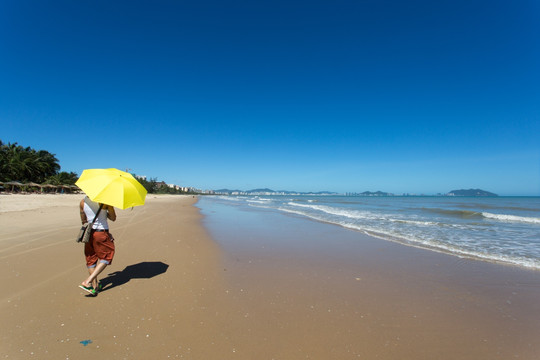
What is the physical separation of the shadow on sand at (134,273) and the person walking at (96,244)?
1.42 feet

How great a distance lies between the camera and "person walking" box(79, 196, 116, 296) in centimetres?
399

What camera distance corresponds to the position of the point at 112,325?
318 cm

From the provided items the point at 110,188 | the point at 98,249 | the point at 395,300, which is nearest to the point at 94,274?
the point at 98,249

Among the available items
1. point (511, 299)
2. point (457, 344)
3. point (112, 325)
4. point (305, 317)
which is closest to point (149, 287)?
point (112, 325)

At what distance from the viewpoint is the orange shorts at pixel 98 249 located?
4.08 metres

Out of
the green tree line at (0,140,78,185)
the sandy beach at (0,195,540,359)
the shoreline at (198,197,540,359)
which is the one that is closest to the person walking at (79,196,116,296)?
the sandy beach at (0,195,540,359)

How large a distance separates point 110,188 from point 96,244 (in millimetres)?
1051

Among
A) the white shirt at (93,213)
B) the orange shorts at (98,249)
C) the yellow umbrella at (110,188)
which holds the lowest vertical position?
the orange shorts at (98,249)

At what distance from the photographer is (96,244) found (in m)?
4.09

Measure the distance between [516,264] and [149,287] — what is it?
29.4ft

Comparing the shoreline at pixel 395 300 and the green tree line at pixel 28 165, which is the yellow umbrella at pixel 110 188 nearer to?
the shoreline at pixel 395 300

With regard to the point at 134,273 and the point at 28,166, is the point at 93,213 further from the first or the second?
the point at 28,166

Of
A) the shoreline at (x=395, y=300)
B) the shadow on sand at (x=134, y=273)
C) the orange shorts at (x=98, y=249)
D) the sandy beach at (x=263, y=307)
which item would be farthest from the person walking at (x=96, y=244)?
the shoreline at (x=395, y=300)

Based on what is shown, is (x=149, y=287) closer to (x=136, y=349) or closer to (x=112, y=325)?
(x=112, y=325)
